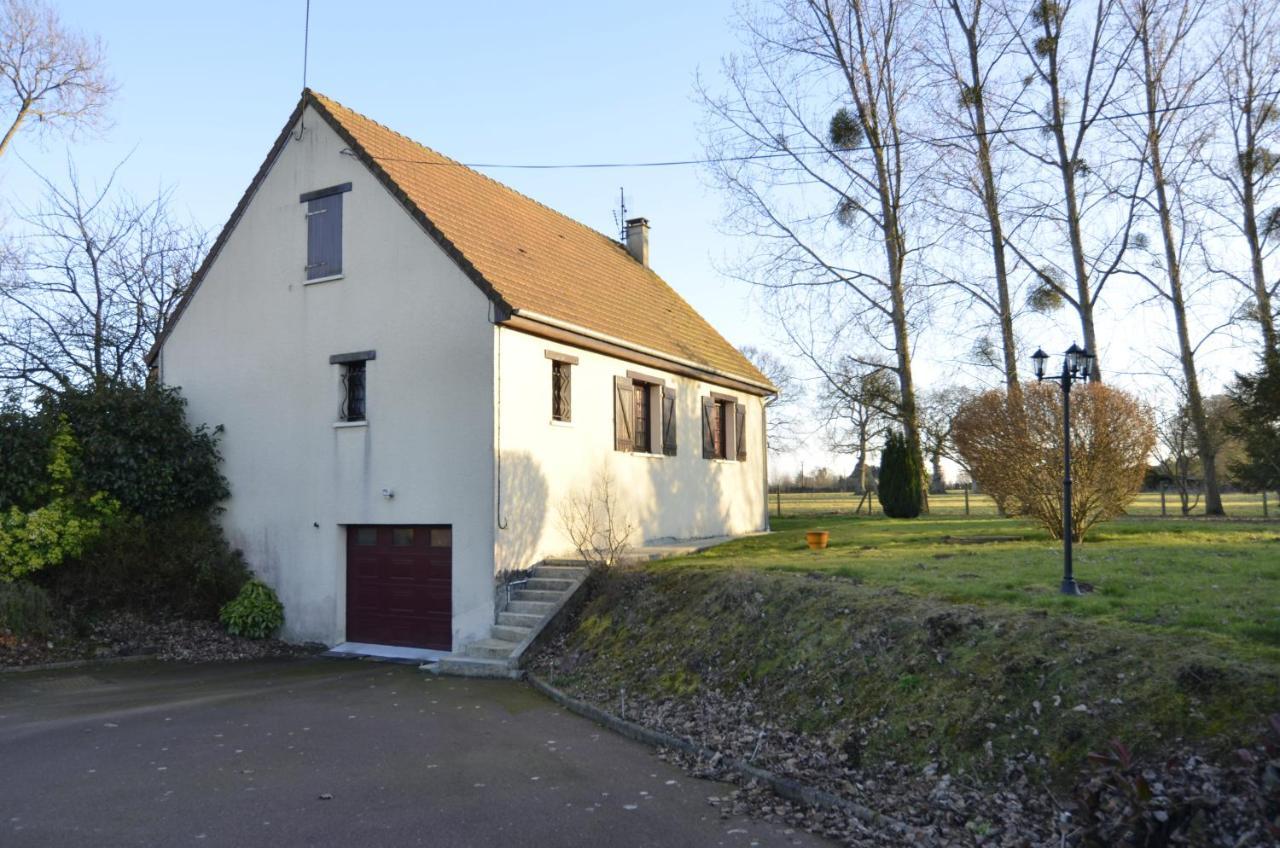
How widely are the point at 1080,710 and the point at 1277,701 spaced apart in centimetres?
112

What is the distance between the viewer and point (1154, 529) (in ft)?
54.6

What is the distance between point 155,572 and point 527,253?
845cm

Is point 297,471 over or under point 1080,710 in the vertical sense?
over

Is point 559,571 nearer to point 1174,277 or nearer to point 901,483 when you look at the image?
point 901,483

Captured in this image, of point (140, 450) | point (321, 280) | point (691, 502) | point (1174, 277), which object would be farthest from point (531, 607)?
point (1174, 277)

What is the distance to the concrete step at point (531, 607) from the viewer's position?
13.1 metres

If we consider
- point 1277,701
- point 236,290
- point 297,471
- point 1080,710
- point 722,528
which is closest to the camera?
point 1277,701

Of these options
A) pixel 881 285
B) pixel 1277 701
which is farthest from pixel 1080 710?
pixel 881 285

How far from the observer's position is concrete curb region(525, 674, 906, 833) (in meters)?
6.02

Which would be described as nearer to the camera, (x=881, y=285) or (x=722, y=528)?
(x=722, y=528)

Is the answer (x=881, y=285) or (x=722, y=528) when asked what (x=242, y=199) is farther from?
(x=881, y=285)

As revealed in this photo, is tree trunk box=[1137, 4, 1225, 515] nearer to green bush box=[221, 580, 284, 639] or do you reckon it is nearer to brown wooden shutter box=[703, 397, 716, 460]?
brown wooden shutter box=[703, 397, 716, 460]

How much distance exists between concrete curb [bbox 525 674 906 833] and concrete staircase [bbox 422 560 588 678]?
6.47 feet

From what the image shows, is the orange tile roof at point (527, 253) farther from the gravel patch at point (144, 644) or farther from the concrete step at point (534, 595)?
the gravel patch at point (144, 644)
